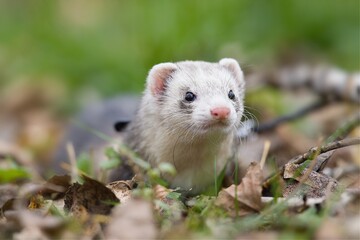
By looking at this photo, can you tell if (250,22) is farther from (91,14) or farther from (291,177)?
(291,177)

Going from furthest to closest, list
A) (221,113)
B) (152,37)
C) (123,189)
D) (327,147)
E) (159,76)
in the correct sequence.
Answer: (152,37) → (159,76) → (221,113) → (123,189) → (327,147)

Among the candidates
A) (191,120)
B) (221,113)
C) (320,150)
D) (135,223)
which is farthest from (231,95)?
(135,223)

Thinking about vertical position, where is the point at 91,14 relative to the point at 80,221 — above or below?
above

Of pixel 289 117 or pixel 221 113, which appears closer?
pixel 221 113

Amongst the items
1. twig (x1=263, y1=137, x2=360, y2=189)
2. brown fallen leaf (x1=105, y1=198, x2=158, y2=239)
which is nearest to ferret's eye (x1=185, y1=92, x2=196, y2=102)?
twig (x1=263, y1=137, x2=360, y2=189)

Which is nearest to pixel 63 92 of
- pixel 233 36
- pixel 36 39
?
pixel 36 39

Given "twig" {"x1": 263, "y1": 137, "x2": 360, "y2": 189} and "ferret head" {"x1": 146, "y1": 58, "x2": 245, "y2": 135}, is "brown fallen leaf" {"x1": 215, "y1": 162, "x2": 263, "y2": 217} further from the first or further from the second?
"ferret head" {"x1": 146, "y1": 58, "x2": 245, "y2": 135}

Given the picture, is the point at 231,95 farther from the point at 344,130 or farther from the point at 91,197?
the point at 91,197
